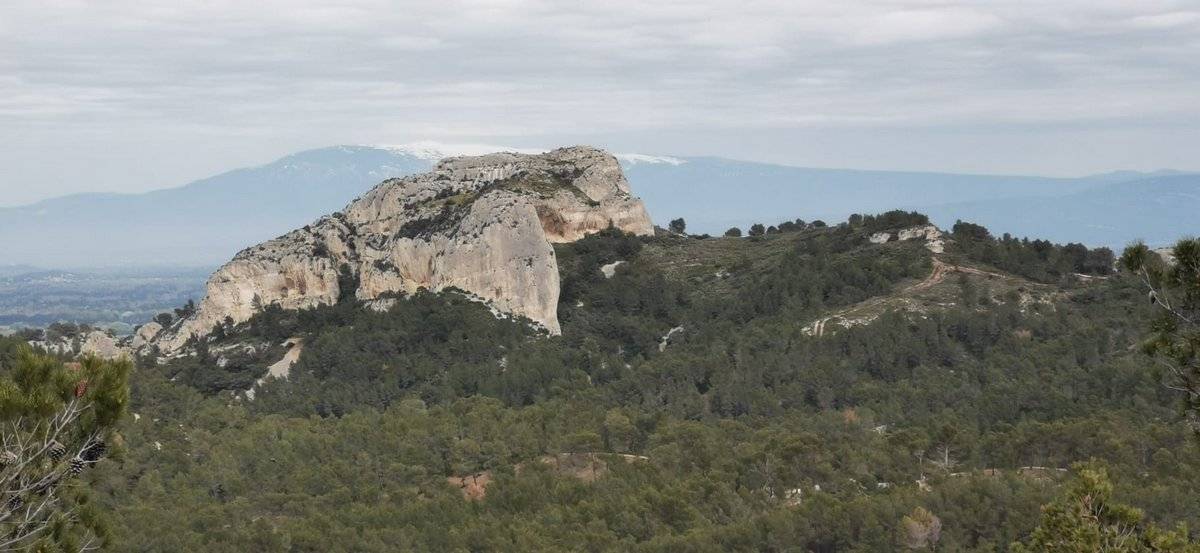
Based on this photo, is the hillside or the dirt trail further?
the dirt trail

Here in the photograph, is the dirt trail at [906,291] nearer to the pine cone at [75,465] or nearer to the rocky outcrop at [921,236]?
the rocky outcrop at [921,236]

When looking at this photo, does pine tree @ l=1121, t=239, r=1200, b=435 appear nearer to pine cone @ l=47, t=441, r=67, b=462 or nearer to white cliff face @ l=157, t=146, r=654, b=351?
pine cone @ l=47, t=441, r=67, b=462

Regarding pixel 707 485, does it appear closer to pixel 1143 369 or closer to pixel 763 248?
pixel 1143 369

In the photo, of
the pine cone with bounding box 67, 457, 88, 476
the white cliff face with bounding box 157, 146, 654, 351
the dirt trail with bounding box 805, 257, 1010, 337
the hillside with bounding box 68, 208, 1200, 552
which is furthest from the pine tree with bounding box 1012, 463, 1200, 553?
the white cliff face with bounding box 157, 146, 654, 351

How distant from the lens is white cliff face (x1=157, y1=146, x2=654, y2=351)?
2431 inches

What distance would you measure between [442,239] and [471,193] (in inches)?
303

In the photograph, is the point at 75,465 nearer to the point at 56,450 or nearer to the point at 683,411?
the point at 56,450

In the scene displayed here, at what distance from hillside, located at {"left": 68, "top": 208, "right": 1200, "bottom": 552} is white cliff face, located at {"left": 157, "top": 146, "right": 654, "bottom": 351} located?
1.41m

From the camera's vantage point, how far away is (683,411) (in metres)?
48.9

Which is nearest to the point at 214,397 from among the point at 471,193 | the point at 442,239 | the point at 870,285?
the point at 442,239

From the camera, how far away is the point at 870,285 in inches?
2357

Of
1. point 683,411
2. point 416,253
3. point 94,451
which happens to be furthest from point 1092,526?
point 416,253

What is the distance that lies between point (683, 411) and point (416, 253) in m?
20.2

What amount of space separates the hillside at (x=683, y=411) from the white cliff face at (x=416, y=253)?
141 cm
